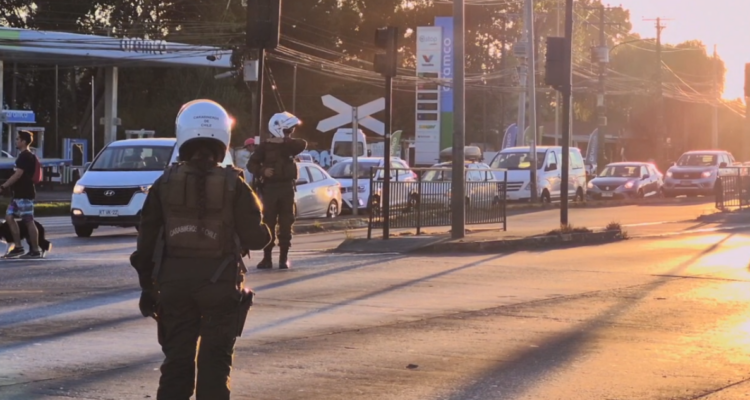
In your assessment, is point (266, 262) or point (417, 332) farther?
point (266, 262)

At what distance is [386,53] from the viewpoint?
1727 cm

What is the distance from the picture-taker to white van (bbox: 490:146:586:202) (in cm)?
3441

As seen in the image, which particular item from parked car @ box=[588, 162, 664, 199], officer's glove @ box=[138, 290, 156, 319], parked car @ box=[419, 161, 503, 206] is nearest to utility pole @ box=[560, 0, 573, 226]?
parked car @ box=[419, 161, 503, 206]

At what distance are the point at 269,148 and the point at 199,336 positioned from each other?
785 cm

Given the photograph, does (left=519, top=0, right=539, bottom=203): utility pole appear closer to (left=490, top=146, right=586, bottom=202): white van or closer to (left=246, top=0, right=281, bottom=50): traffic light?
(left=490, top=146, right=586, bottom=202): white van

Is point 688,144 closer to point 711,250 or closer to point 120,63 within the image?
point 120,63

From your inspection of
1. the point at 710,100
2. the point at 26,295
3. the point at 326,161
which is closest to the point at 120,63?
the point at 326,161

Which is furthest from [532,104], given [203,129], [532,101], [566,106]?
[203,129]

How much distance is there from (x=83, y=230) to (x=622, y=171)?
80.4 feet

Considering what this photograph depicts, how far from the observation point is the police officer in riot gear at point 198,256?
17.0 ft

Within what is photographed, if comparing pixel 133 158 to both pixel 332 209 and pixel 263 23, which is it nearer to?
pixel 263 23

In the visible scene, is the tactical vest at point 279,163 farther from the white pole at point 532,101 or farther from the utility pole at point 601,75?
the utility pole at point 601,75

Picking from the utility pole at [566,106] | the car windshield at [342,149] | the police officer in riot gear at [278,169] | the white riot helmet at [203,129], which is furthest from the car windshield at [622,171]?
the white riot helmet at [203,129]

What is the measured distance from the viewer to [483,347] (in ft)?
27.7
